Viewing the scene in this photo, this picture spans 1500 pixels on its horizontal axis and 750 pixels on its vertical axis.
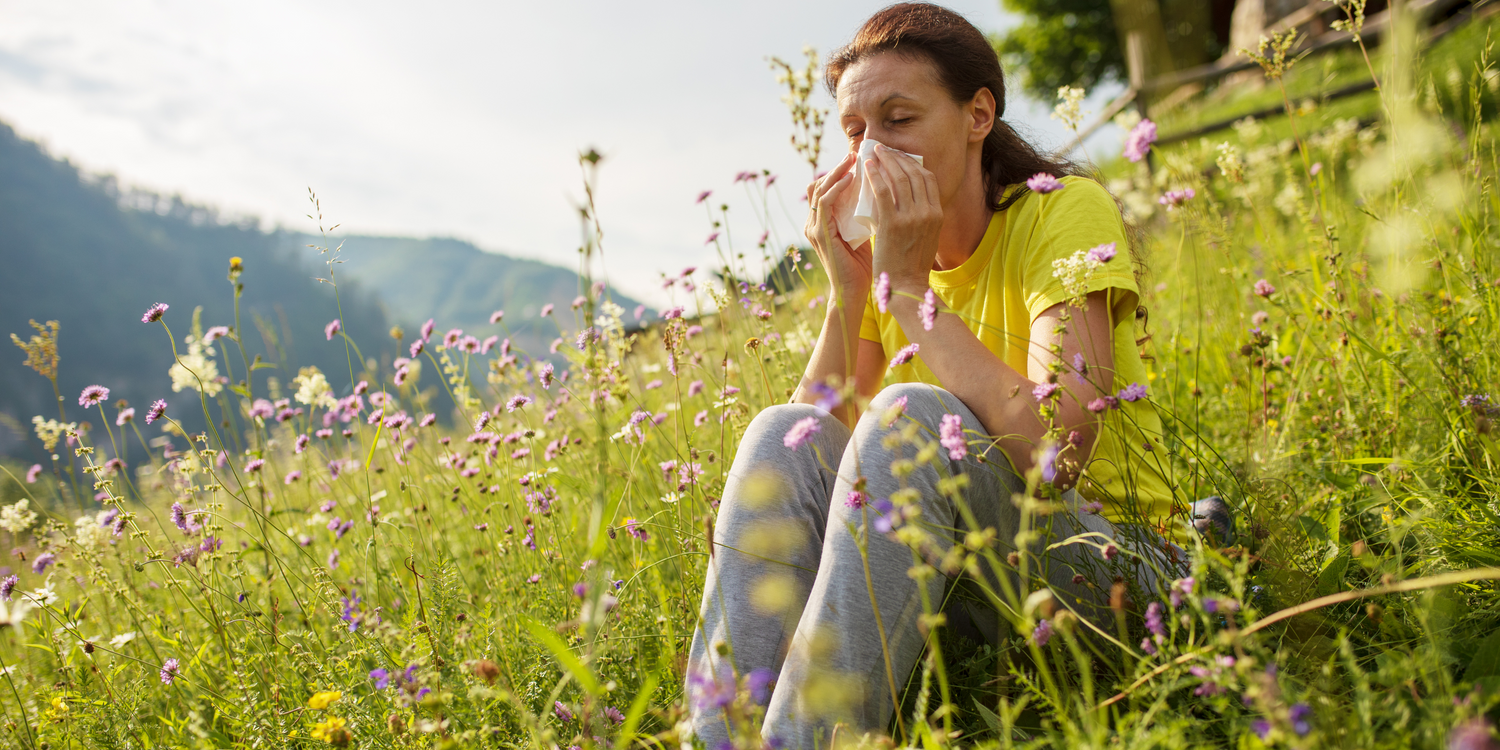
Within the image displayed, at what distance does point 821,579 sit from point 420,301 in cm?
15906

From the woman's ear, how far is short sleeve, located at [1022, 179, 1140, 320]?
10.3 inches

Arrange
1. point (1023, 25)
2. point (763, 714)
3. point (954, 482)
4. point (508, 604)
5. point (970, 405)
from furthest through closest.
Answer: point (1023, 25)
point (508, 604)
point (970, 405)
point (763, 714)
point (954, 482)

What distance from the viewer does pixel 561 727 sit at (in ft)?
4.80

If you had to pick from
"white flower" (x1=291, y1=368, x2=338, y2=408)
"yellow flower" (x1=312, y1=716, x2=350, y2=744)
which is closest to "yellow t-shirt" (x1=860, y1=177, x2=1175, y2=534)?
"yellow flower" (x1=312, y1=716, x2=350, y2=744)

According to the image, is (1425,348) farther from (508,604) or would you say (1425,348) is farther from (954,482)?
(508,604)

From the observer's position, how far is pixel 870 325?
81.3 inches

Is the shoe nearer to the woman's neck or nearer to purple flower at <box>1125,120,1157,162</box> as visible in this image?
purple flower at <box>1125,120,1157,162</box>

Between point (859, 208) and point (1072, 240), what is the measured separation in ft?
1.47

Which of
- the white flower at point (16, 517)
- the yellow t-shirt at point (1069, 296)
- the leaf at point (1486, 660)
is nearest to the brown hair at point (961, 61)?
the yellow t-shirt at point (1069, 296)

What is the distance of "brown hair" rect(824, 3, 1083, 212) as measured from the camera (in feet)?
5.59

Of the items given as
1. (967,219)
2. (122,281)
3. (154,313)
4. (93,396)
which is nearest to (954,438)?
(967,219)

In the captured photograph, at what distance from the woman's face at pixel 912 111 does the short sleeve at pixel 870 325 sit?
40cm

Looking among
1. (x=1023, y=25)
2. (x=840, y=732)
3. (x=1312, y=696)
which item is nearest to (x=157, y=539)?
(x=840, y=732)

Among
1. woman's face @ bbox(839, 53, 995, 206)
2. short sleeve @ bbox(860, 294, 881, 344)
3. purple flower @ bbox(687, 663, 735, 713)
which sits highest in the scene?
woman's face @ bbox(839, 53, 995, 206)
